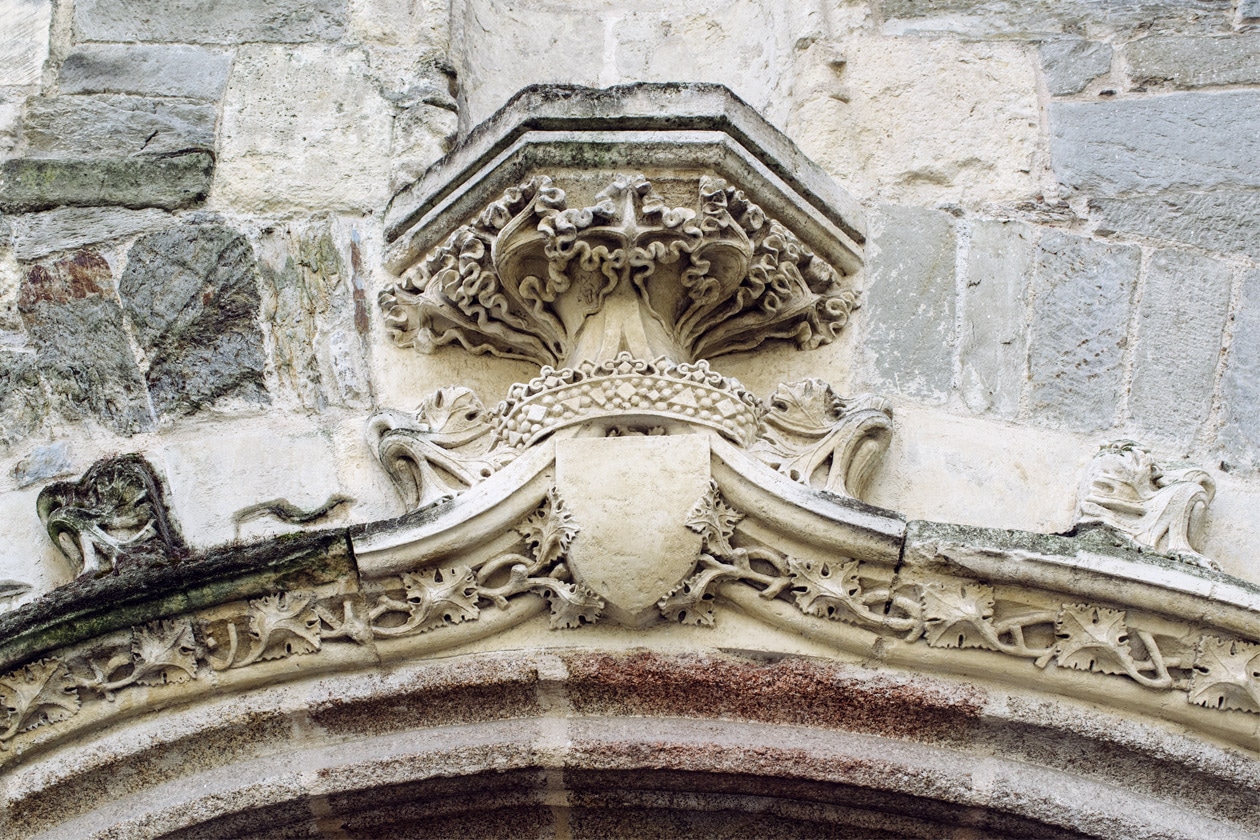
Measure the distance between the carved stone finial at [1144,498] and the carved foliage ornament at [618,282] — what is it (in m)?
0.55

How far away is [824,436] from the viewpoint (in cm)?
349

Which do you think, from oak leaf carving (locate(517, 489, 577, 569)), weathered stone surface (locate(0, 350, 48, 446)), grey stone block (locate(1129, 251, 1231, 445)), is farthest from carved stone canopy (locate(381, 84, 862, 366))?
weathered stone surface (locate(0, 350, 48, 446))

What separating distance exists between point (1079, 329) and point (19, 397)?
1.89m

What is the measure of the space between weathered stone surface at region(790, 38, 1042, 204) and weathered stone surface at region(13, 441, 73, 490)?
1499 mm

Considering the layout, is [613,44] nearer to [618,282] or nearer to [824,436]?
[618,282]

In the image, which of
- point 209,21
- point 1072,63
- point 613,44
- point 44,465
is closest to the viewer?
point 44,465

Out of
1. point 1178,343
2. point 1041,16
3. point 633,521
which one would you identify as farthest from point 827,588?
point 1041,16

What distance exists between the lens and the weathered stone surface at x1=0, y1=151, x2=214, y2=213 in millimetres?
3906

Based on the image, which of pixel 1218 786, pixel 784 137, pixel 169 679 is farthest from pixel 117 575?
pixel 1218 786

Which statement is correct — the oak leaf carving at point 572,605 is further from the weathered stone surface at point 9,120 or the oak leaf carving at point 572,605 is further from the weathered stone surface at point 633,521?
the weathered stone surface at point 9,120

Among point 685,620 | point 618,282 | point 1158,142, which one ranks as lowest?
point 685,620

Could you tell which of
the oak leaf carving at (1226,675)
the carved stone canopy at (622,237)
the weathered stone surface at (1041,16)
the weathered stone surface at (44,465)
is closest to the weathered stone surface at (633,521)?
the carved stone canopy at (622,237)

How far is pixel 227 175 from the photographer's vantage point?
3947mm

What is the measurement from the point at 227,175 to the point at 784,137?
1.06 metres
